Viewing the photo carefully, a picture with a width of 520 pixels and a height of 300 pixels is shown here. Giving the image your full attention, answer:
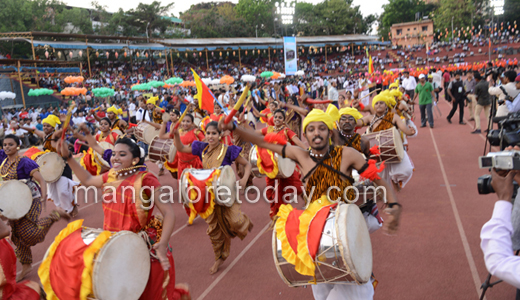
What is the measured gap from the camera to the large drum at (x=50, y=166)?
7539 mm

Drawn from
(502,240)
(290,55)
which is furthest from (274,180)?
(290,55)

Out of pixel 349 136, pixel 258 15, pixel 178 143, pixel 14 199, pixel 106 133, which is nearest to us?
pixel 14 199

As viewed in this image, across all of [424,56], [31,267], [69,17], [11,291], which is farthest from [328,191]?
[424,56]

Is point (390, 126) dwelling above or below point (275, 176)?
above

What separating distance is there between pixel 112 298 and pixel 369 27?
9737 centimetres

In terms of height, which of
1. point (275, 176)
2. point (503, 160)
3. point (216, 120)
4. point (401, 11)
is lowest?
point (275, 176)

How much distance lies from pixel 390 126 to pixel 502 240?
5097 mm

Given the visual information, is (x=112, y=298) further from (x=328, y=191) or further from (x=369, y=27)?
(x=369, y=27)

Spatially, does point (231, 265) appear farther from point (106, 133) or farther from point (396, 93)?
point (396, 93)

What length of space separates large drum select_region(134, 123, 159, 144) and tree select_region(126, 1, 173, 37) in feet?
168

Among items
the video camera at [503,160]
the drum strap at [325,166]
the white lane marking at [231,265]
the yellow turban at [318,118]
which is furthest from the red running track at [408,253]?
the video camera at [503,160]

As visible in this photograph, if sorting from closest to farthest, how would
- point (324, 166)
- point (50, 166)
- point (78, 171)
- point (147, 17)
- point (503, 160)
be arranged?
point (503, 160) < point (324, 166) < point (78, 171) < point (50, 166) < point (147, 17)

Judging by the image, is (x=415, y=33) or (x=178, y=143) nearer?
(x=178, y=143)

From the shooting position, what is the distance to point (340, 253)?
2992 mm
